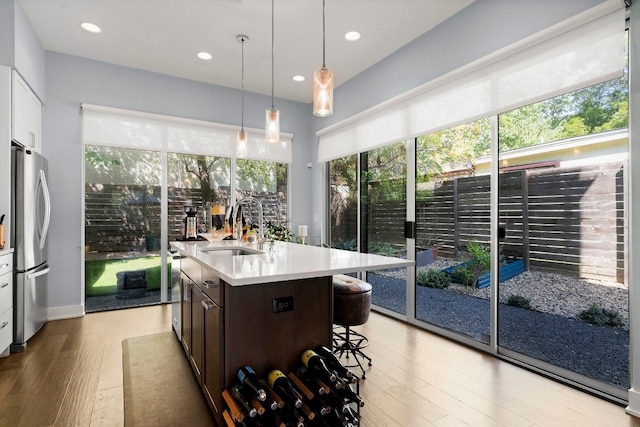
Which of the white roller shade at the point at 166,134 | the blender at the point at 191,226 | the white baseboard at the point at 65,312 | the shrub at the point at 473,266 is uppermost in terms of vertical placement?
the white roller shade at the point at 166,134

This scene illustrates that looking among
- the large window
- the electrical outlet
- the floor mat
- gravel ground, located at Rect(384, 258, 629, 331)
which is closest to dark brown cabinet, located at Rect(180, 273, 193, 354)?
the floor mat

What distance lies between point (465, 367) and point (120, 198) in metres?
4.38

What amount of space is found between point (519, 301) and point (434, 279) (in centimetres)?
89

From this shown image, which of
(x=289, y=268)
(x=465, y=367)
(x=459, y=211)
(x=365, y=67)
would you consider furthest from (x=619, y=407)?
(x=365, y=67)

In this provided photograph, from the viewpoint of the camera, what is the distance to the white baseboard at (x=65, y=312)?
156 inches

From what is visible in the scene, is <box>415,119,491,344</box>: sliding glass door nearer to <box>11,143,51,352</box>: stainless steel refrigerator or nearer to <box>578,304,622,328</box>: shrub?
<box>578,304,622,328</box>: shrub

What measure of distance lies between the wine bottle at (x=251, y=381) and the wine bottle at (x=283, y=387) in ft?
0.26

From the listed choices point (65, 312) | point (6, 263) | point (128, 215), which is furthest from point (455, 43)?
→ point (65, 312)

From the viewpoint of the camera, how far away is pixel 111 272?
4.43 metres

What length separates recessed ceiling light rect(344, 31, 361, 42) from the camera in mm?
3590

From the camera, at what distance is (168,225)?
4.69m

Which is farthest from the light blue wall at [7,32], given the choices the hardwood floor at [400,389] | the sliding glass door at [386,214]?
the sliding glass door at [386,214]

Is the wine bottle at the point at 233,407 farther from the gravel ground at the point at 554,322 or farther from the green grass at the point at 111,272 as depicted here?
the green grass at the point at 111,272

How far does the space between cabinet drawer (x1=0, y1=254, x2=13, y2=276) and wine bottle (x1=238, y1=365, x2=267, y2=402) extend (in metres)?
2.48
